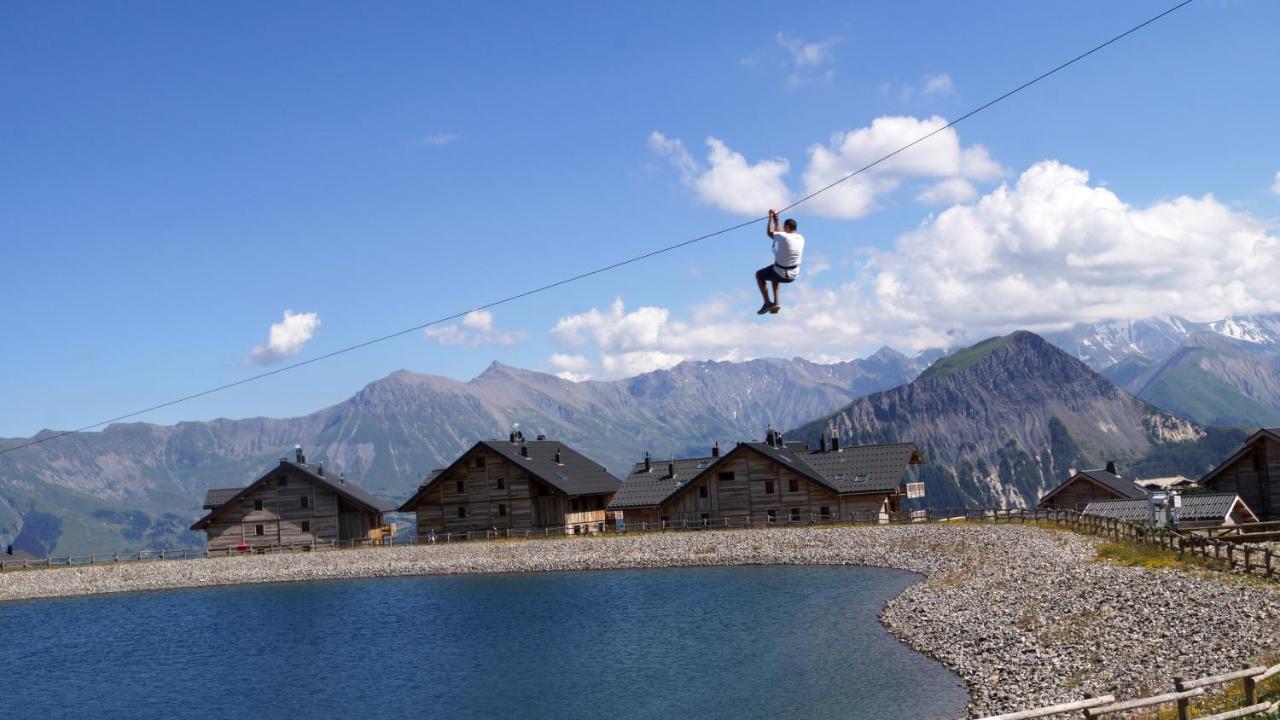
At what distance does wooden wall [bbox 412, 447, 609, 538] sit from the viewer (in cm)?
8919

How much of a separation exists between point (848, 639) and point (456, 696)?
1555cm

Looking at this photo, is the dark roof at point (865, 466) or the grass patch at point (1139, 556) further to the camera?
the dark roof at point (865, 466)

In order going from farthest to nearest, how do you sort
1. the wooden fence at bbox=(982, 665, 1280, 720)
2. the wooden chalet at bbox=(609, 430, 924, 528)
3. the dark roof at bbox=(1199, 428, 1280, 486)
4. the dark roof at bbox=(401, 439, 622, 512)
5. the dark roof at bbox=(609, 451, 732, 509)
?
the dark roof at bbox=(401, 439, 622, 512) < the dark roof at bbox=(609, 451, 732, 509) < the wooden chalet at bbox=(609, 430, 924, 528) < the dark roof at bbox=(1199, 428, 1280, 486) < the wooden fence at bbox=(982, 665, 1280, 720)

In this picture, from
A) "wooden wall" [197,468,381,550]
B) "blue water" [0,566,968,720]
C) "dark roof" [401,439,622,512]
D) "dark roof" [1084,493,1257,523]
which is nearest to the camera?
"blue water" [0,566,968,720]

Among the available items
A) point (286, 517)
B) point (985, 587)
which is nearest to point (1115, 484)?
point (985, 587)

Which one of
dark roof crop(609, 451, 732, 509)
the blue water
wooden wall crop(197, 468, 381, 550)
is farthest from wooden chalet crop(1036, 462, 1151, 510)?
wooden wall crop(197, 468, 381, 550)

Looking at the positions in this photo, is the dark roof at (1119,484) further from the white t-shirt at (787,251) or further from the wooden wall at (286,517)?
the white t-shirt at (787,251)

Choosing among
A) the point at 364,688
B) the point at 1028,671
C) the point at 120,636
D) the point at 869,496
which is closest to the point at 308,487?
the point at 120,636

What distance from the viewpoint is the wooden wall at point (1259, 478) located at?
7269 centimetres

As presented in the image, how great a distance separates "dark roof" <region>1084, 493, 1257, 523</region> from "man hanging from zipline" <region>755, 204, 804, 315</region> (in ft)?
167

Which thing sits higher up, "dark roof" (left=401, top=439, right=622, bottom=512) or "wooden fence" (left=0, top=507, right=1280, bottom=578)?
"dark roof" (left=401, top=439, right=622, bottom=512)

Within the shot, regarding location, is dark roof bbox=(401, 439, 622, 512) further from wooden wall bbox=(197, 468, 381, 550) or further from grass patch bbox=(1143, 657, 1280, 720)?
grass patch bbox=(1143, 657, 1280, 720)

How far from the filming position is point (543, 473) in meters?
89.6

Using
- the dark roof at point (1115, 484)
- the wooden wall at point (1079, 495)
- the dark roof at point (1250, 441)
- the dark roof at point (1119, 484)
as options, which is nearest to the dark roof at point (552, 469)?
the wooden wall at point (1079, 495)
